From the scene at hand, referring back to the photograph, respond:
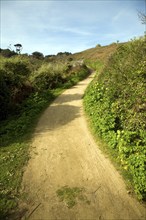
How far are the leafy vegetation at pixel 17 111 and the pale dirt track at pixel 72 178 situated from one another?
0.37 metres

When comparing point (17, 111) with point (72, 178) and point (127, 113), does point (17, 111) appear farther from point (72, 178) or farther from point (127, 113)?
point (72, 178)

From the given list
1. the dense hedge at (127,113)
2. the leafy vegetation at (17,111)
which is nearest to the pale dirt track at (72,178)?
the leafy vegetation at (17,111)

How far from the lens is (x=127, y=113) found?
8375mm

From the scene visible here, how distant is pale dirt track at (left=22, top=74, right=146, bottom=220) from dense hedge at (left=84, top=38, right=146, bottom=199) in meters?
0.51

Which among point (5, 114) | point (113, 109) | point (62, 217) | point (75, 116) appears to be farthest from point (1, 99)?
point (62, 217)

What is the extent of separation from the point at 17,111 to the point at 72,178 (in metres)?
6.41

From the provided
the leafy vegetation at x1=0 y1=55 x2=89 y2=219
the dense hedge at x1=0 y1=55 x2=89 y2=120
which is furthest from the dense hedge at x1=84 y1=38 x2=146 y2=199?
the dense hedge at x1=0 y1=55 x2=89 y2=120

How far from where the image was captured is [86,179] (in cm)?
597

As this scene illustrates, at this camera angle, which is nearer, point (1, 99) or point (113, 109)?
point (113, 109)

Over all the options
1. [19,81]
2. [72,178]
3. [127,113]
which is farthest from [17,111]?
[72,178]

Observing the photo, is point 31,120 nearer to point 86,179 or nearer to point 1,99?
point 1,99

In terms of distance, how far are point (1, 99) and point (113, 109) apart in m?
5.41

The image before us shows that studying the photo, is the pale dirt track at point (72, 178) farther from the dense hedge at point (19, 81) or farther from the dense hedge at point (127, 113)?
the dense hedge at point (19, 81)

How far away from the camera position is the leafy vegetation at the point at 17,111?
5828 millimetres
